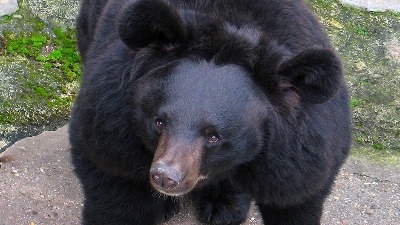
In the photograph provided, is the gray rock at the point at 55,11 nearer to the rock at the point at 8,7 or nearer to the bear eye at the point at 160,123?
the rock at the point at 8,7

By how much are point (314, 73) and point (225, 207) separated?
1.81 m

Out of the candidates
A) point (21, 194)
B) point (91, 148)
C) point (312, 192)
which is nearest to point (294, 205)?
point (312, 192)

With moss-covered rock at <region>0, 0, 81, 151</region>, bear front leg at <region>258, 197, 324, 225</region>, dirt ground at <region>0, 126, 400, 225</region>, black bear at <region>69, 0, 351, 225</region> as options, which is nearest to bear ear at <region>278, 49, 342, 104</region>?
black bear at <region>69, 0, 351, 225</region>

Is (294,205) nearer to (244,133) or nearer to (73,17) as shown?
(244,133)

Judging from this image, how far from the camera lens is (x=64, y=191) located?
15.4 feet

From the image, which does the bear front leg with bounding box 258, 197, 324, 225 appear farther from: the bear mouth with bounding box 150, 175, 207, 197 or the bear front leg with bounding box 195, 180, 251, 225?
the bear mouth with bounding box 150, 175, 207, 197

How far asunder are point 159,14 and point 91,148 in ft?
2.78

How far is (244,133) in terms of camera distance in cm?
306

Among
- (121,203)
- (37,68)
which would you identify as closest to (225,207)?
(121,203)

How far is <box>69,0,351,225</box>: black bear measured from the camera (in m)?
3.00

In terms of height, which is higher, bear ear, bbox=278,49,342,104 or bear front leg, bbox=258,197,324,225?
bear ear, bbox=278,49,342,104

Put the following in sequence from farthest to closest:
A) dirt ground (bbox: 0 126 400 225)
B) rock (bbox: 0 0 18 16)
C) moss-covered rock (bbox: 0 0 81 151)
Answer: rock (bbox: 0 0 18 16)
moss-covered rock (bbox: 0 0 81 151)
dirt ground (bbox: 0 126 400 225)

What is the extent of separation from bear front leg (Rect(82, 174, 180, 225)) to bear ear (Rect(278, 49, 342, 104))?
0.97 metres

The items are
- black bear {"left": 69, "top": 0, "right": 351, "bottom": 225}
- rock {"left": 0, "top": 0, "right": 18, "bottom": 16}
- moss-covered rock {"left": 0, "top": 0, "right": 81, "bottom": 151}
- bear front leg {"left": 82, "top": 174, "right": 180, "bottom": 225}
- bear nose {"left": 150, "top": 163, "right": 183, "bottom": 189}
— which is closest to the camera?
bear nose {"left": 150, "top": 163, "right": 183, "bottom": 189}
